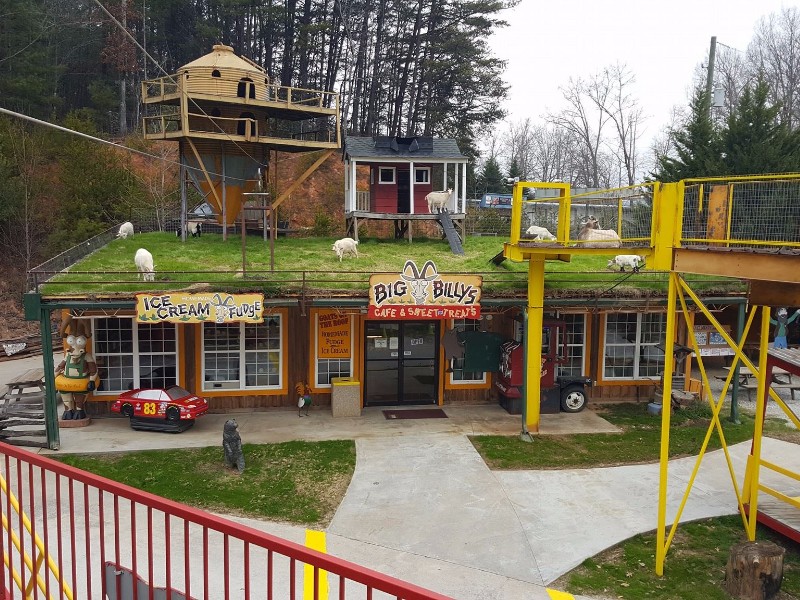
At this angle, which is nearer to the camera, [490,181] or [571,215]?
[571,215]

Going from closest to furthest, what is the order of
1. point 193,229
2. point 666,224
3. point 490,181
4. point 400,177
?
point 666,224
point 400,177
point 193,229
point 490,181

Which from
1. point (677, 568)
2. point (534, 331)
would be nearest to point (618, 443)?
point (534, 331)

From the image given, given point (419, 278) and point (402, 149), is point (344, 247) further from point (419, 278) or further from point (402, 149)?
point (402, 149)

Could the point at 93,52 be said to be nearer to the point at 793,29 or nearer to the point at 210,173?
the point at 210,173

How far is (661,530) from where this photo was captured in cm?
859

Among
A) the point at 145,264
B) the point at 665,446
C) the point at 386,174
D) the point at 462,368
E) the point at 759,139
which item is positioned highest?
the point at 759,139

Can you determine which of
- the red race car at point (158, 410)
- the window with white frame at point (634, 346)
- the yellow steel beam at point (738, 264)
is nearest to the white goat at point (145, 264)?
the red race car at point (158, 410)

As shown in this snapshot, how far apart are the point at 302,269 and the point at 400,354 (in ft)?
11.5

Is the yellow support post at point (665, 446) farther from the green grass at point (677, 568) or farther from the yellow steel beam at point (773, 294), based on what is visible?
the yellow steel beam at point (773, 294)

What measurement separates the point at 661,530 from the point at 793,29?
51.5m

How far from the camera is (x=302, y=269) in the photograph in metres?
16.4

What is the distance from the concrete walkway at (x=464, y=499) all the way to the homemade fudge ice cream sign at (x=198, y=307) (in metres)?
2.79

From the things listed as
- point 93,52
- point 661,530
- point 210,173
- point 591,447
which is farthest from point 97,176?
point 661,530

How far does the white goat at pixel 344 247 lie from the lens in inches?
731
